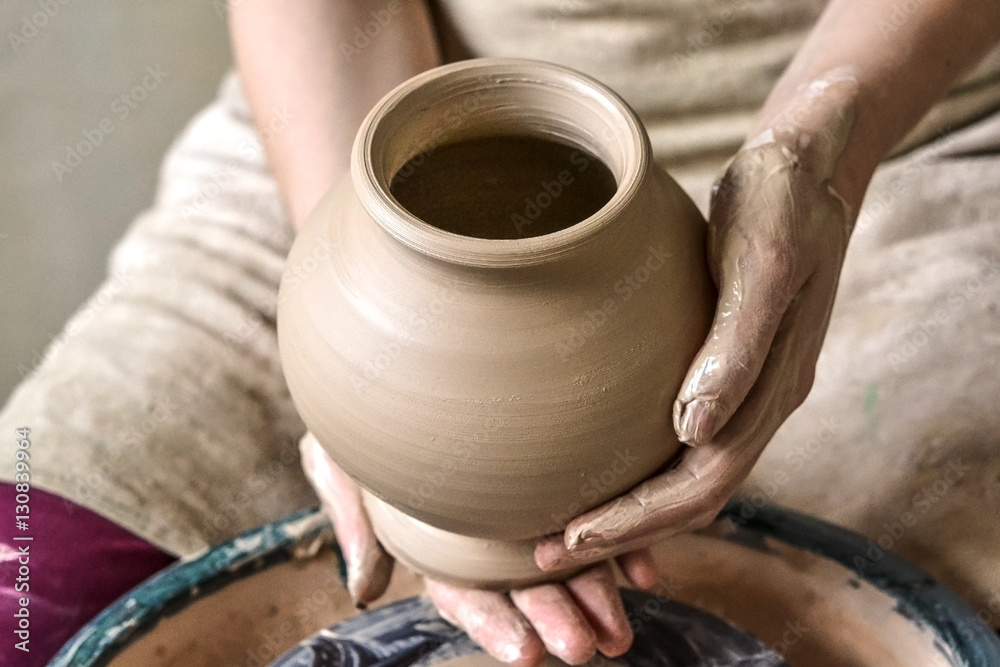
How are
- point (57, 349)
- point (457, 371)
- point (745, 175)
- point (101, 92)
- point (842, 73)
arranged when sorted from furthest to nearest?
point (101, 92)
point (57, 349)
point (842, 73)
point (745, 175)
point (457, 371)

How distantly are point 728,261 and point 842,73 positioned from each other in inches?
12.9

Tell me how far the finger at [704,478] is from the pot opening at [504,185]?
0.21 meters

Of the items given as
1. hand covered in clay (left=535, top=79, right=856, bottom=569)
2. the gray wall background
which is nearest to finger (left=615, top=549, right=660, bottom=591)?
hand covered in clay (left=535, top=79, right=856, bottom=569)

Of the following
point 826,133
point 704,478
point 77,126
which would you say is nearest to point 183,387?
point 704,478

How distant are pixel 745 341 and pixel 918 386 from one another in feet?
1.71

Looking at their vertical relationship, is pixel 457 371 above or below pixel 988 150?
above

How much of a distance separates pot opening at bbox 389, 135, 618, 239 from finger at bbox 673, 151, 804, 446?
0.11 m

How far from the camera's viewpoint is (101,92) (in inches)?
93.7

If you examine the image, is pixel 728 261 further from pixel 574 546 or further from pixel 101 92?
pixel 101 92

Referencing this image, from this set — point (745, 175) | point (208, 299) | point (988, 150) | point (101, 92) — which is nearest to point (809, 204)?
point (745, 175)

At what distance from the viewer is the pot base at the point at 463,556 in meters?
0.90

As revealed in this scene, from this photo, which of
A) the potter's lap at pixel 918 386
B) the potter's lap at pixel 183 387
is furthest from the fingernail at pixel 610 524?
the potter's lap at pixel 183 387

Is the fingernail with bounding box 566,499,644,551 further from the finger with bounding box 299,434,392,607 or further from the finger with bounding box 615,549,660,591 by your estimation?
the finger with bounding box 299,434,392,607

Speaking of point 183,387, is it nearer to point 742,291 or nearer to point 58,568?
point 58,568
